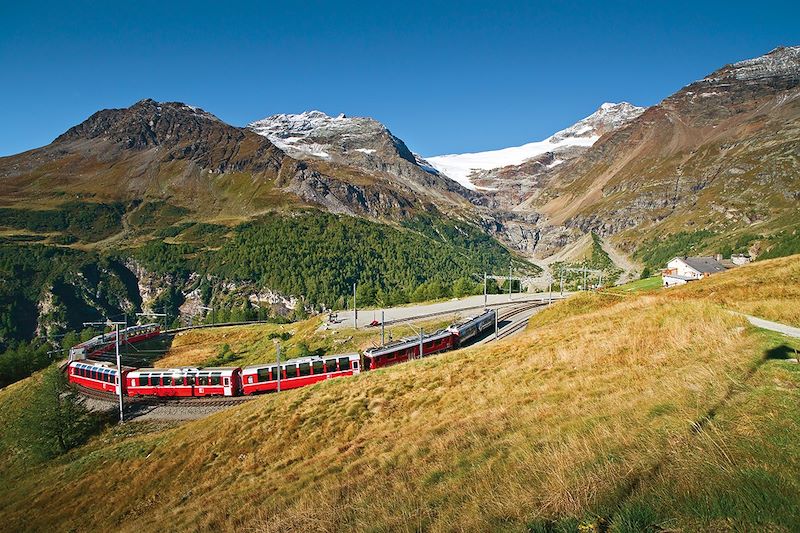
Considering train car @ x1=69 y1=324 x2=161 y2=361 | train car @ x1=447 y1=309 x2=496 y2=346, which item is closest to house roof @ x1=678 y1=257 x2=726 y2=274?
train car @ x1=447 y1=309 x2=496 y2=346

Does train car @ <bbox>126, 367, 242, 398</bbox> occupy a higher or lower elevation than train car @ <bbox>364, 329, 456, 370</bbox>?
lower

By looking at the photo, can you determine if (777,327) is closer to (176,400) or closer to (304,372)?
(304,372)

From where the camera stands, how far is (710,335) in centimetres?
1831

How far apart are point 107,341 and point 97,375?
32701 mm

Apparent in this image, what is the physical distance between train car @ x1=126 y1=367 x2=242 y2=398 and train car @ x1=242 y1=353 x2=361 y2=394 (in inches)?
81.9

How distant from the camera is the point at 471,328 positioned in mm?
55531

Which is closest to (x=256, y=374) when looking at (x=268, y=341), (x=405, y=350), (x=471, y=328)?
(x=405, y=350)

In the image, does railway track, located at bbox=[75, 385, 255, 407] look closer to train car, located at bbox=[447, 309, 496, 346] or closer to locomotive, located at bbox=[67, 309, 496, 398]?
locomotive, located at bbox=[67, 309, 496, 398]

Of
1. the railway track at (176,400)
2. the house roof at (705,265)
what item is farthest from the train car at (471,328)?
the house roof at (705,265)

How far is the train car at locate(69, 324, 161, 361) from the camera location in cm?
6694

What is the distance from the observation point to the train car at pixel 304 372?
43531 millimetres

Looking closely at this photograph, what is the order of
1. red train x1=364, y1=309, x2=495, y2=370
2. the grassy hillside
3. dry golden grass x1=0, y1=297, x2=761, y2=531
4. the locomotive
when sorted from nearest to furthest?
the grassy hillside, dry golden grass x1=0, y1=297, x2=761, y2=531, the locomotive, red train x1=364, y1=309, x2=495, y2=370

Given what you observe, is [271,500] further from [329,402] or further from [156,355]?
[156,355]

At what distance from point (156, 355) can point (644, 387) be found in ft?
288
